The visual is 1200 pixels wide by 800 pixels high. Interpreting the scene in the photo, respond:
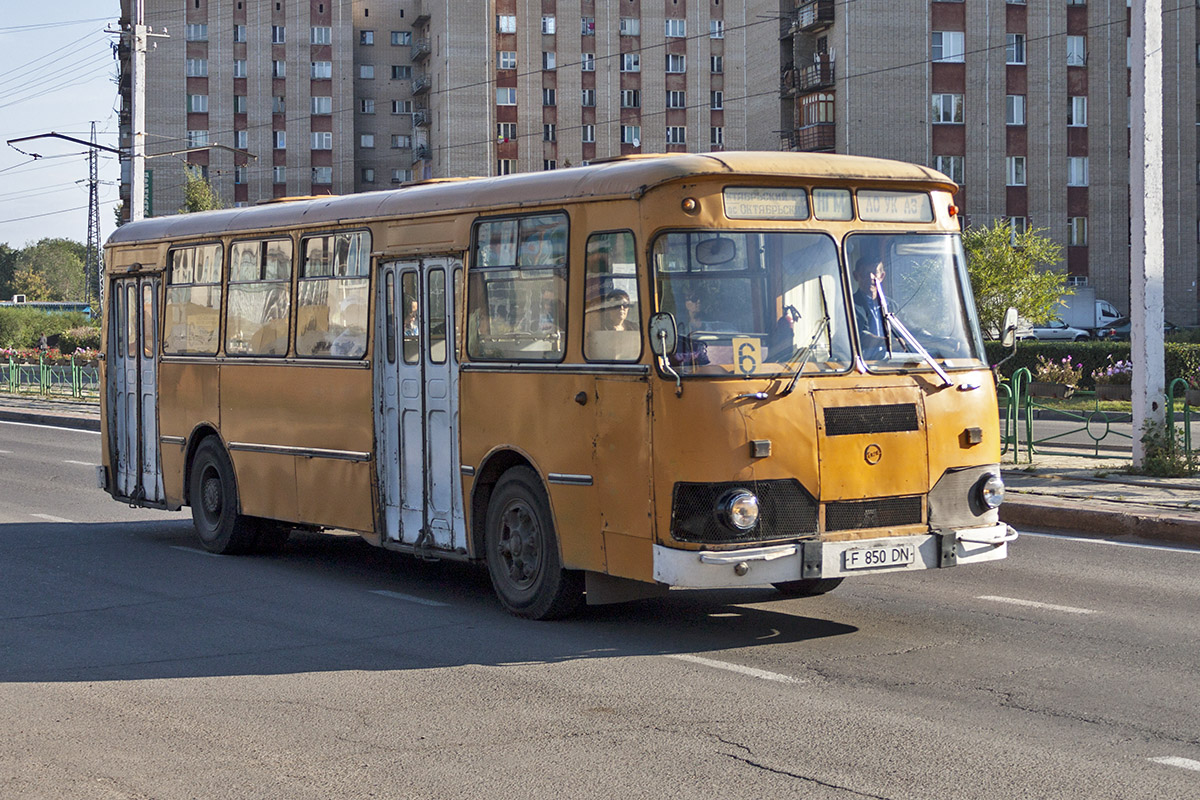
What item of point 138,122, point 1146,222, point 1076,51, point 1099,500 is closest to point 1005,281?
point 138,122

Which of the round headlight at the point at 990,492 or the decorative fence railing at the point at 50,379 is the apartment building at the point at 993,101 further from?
the round headlight at the point at 990,492

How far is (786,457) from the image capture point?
27.2ft

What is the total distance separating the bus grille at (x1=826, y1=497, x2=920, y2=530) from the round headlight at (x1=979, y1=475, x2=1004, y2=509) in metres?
0.50

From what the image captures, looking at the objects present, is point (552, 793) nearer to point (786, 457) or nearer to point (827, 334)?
point (786, 457)

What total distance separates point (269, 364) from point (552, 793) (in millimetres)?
7078

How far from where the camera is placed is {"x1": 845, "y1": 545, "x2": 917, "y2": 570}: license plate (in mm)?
8422

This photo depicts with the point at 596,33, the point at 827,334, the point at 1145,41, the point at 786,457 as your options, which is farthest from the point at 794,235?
the point at 596,33

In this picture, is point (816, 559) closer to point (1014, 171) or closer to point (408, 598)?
point (408, 598)

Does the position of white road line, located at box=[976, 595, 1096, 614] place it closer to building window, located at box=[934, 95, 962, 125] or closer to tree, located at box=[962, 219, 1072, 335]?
tree, located at box=[962, 219, 1072, 335]

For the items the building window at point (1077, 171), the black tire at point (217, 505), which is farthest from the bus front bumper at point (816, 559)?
the building window at point (1077, 171)

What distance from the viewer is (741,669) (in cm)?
798

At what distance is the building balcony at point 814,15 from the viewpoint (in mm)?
63500

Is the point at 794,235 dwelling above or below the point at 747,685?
above

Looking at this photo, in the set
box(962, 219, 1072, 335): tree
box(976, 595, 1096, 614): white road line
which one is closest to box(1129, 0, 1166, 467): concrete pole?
box(976, 595, 1096, 614): white road line
